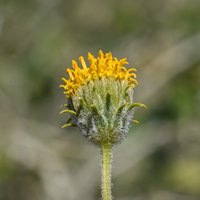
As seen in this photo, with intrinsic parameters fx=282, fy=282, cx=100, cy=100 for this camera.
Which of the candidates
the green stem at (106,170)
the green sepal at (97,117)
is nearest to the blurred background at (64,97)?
the green stem at (106,170)

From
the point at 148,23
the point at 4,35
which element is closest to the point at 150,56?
the point at 148,23

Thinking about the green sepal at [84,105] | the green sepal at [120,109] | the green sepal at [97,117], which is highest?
the green sepal at [84,105]

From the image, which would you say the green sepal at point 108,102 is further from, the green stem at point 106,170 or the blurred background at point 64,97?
the blurred background at point 64,97

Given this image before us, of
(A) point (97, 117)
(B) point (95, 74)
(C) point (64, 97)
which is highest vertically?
(C) point (64, 97)

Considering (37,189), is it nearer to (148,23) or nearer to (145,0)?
(148,23)

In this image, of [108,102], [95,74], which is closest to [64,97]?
[95,74]

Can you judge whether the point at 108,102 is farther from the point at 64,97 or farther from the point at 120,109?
the point at 64,97

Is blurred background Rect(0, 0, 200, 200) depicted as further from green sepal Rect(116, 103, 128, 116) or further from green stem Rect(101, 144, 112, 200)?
green sepal Rect(116, 103, 128, 116)
